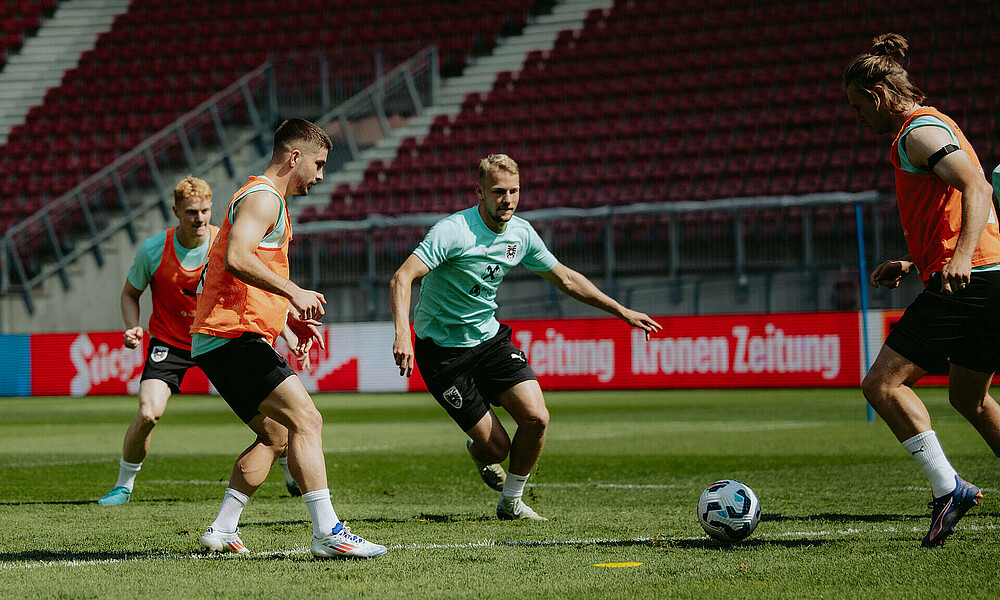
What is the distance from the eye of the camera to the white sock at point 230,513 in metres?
5.64

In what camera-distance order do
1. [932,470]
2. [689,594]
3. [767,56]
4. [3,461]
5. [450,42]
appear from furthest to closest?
[450,42] → [767,56] → [3,461] → [932,470] → [689,594]

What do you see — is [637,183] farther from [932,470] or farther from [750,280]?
[932,470]

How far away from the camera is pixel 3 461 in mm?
11188

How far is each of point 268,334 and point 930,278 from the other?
3106mm

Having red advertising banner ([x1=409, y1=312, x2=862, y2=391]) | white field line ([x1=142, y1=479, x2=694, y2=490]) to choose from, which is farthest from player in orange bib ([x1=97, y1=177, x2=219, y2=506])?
red advertising banner ([x1=409, y1=312, x2=862, y2=391])

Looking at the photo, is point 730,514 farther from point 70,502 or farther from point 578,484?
point 70,502

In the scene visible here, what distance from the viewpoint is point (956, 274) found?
505cm

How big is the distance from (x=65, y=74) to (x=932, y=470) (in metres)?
32.1

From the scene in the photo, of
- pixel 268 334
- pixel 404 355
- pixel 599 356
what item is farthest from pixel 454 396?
pixel 599 356

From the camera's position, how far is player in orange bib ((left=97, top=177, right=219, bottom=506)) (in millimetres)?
8117

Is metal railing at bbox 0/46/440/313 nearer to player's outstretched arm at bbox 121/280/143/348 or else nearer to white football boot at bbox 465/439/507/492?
player's outstretched arm at bbox 121/280/143/348

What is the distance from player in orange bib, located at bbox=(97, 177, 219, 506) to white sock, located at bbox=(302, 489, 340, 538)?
3.14m

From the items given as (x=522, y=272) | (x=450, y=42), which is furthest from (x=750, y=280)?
(x=450, y=42)

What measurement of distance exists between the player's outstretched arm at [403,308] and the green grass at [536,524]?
36.1 inches
